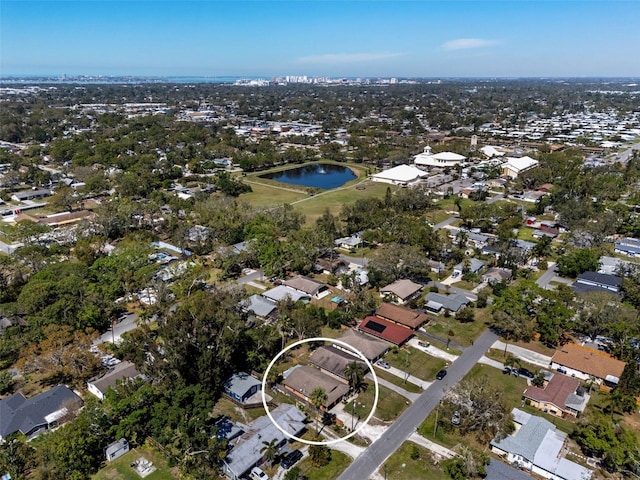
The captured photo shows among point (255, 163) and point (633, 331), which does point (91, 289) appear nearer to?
point (633, 331)

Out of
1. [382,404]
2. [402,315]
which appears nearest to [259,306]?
[402,315]

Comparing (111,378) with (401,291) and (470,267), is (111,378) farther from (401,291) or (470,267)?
(470,267)

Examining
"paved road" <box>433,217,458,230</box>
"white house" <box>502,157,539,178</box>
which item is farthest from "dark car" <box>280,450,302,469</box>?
"white house" <box>502,157,539,178</box>

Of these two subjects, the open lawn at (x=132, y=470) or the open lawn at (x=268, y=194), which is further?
the open lawn at (x=268, y=194)

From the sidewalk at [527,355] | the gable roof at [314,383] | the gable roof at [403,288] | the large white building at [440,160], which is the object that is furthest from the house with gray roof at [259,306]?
the large white building at [440,160]

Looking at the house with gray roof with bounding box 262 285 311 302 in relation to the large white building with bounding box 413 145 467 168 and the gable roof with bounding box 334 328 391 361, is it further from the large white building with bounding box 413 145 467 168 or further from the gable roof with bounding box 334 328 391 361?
the large white building with bounding box 413 145 467 168

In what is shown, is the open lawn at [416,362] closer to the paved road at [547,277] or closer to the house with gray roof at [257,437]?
the house with gray roof at [257,437]
